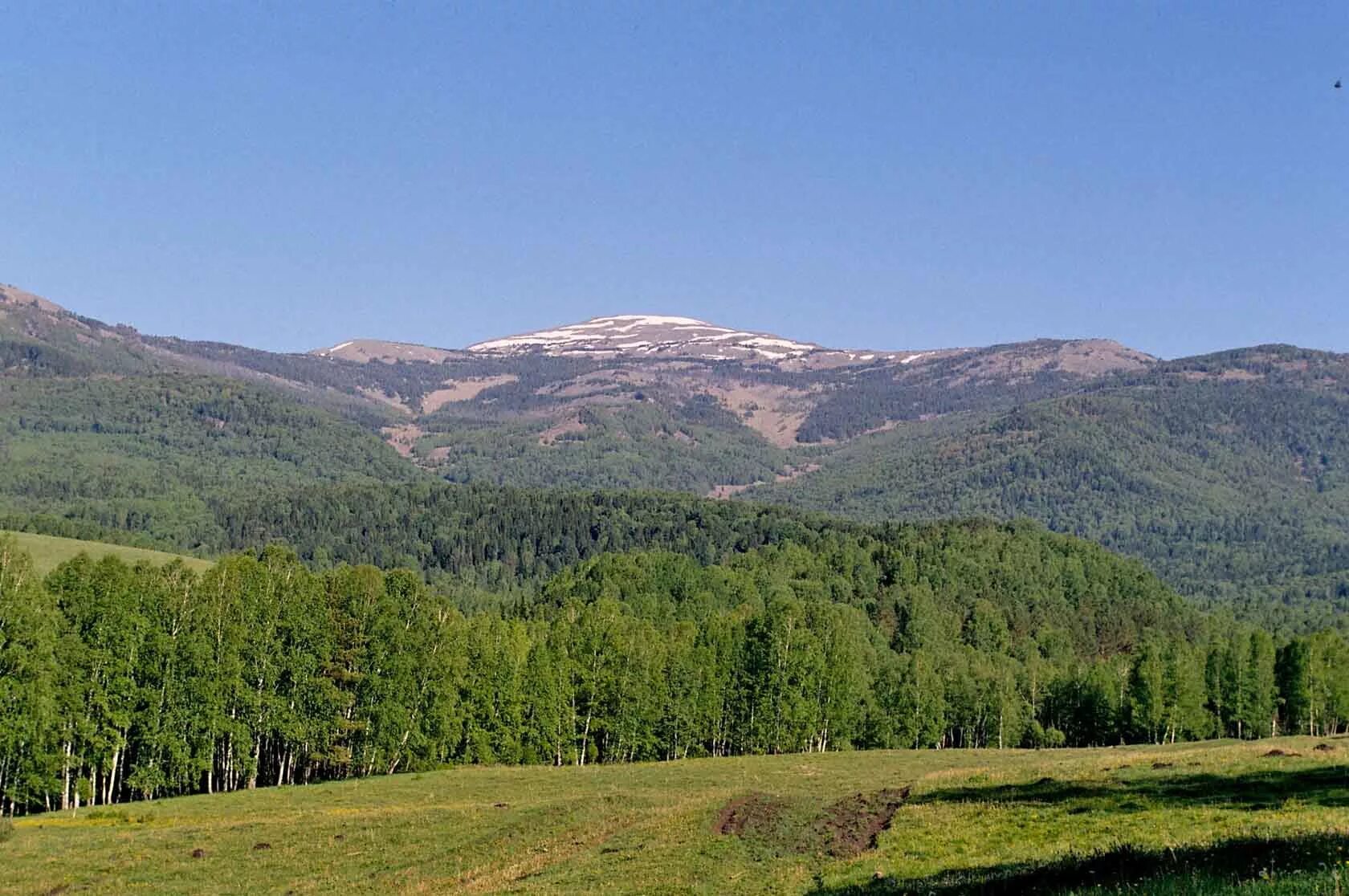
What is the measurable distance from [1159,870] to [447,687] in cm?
8206

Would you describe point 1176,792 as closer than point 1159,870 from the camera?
No

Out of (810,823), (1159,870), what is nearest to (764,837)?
(810,823)

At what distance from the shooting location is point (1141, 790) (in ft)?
151

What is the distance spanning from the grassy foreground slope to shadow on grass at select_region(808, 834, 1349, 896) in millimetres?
97

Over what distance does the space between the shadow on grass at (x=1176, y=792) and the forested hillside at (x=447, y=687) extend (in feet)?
175

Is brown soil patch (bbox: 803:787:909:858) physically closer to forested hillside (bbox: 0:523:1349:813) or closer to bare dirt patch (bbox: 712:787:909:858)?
bare dirt patch (bbox: 712:787:909:858)

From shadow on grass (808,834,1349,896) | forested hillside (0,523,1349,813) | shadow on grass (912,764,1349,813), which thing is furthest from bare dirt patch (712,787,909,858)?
forested hillside (0,523,1349,813)

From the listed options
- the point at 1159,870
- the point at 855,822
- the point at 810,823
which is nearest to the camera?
the point at 1159,870

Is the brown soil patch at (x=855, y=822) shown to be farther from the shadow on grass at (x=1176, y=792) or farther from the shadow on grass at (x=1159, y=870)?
the shadow on grass at (x=1159, y=870)

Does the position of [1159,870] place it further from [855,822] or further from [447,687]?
[447,687]

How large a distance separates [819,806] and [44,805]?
180ft

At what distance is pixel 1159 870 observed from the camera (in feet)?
76.1

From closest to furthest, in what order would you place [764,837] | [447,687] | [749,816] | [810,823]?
[764,837]
[810,823]
[749,816]
[447,687]

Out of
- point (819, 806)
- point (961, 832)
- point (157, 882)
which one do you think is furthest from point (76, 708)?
point (961, 832)
